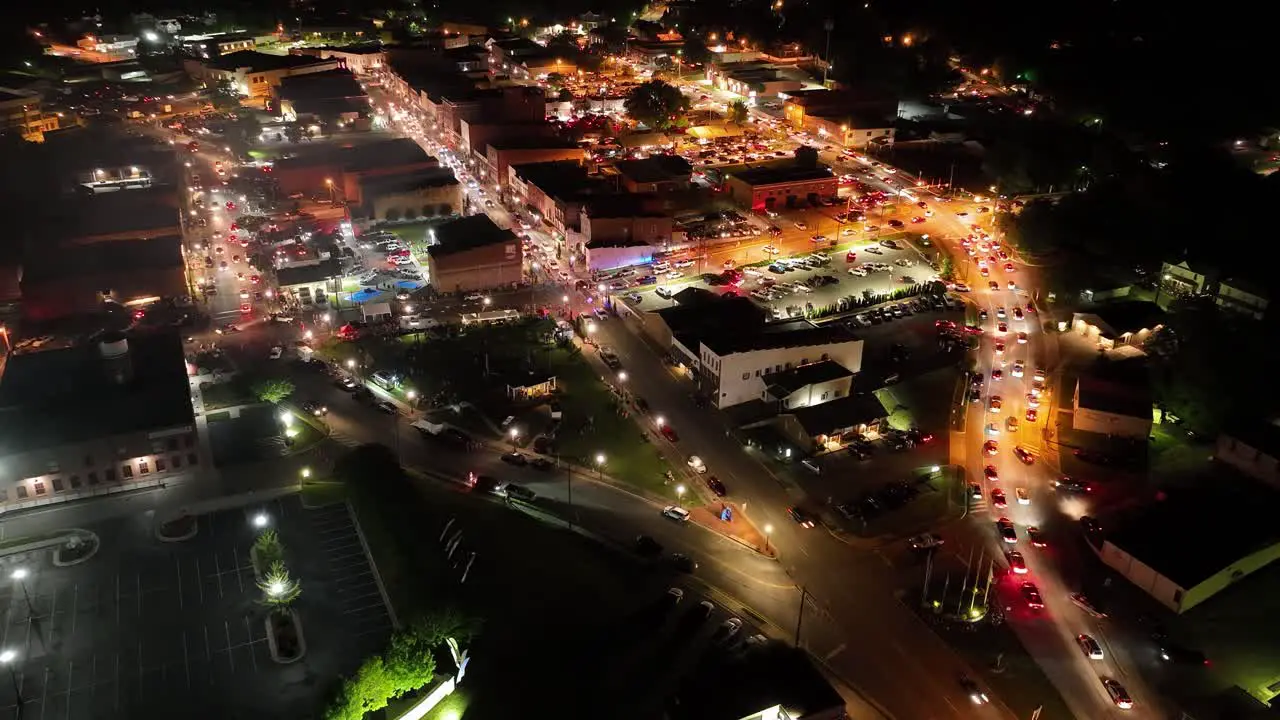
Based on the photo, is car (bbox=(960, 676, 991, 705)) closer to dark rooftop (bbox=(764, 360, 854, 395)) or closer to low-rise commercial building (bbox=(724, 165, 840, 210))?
dark rooftop (bbox=(764, 360, 854, 395))

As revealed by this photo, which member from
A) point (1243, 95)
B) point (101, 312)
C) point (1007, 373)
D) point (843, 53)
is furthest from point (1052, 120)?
point (101, 312)

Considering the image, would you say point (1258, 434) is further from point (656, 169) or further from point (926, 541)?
point (656, 169)

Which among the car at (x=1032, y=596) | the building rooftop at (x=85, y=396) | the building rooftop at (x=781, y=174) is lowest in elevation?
the car at (x=1032, y=596)

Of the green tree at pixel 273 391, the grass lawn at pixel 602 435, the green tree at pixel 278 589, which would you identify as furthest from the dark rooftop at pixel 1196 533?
the green tree at pixel 273 391

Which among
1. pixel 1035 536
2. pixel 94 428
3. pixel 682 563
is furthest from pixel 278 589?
pixel 1035 536

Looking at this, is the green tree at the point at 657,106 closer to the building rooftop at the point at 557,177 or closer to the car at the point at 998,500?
the building rooftop at the point at 557,177

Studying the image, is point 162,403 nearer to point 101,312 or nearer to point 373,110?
point 101,312
